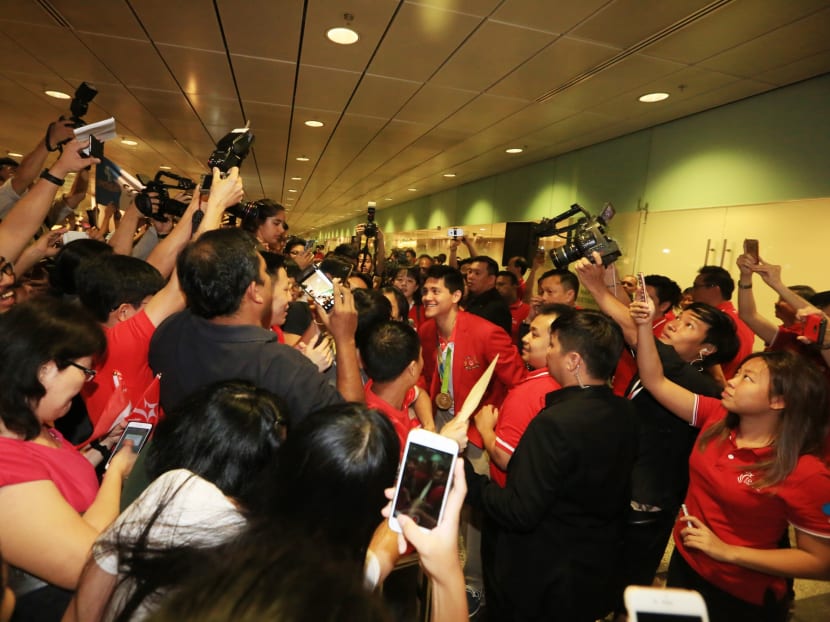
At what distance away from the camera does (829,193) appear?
128 inches

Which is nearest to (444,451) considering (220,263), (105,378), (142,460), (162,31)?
(142,460)

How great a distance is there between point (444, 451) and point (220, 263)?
2.83 ft

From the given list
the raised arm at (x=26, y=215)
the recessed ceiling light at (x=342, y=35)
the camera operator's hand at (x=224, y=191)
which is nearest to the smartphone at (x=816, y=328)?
the camera operator's hand at (x=224, y=191)

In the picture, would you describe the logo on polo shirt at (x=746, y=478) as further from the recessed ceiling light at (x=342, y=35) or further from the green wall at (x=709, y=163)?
the recessed ceiling light at (x=342, y=35)

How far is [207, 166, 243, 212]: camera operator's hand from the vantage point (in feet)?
5.66

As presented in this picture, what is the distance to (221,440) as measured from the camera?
91cm

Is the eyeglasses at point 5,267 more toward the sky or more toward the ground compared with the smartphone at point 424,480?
more toward the sky

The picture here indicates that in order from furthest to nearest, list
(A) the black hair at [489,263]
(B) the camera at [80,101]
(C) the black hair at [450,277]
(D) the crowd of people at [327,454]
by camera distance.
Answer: (A) the black hair at [489,263], (C) the black hair at [450,277], (B) the camera at [80,101], (D) the crowd of people at [327,454]

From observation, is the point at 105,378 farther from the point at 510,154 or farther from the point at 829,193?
the point at 510,154

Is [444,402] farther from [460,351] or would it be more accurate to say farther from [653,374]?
[653,374]

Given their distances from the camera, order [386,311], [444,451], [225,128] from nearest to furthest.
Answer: [444,451], [386,311], [225,128]

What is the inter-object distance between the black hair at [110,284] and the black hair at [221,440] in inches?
35.7

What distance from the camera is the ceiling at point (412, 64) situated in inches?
108

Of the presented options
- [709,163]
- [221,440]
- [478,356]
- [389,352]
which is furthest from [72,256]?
[709,163]
